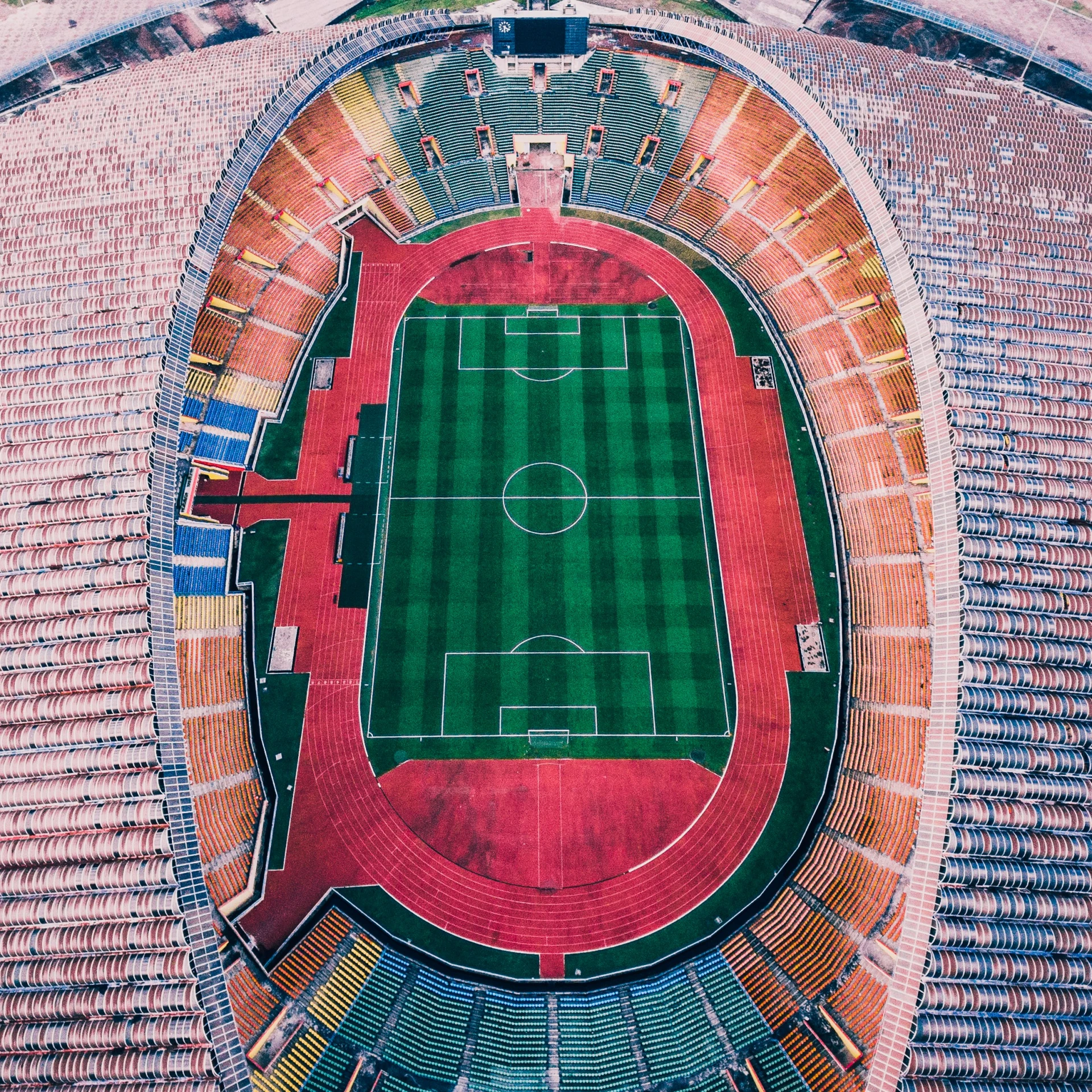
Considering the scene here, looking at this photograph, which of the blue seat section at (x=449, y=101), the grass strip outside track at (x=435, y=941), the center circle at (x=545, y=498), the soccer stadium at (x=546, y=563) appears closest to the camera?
the soccer stadium at (x=546, y=563)

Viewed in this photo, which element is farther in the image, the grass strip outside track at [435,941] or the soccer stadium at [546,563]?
the grass strip outside track at [435,941]

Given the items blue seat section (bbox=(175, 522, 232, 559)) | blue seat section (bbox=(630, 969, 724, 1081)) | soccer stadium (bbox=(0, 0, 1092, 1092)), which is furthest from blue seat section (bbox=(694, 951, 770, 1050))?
blue seat section (bbox=(175, 522, 232, 559))

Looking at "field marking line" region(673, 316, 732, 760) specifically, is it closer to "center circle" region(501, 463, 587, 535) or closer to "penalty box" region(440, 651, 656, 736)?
"penalty box" region(440, 651, 656, 736)

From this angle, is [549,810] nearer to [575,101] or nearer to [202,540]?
[202,540]

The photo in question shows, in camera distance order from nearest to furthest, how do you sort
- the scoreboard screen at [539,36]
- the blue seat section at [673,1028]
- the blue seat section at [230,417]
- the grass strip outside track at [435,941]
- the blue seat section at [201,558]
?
the blue seat section at [673,1028], the grass strip outside track at [435,941], the blue seat section at [201,558], the blue seat section at [230,417], the scoreboard screen at [539,36]

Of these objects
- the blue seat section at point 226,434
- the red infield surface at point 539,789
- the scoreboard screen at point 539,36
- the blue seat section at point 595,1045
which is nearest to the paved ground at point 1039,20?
the scoreboard screen at point 539,36

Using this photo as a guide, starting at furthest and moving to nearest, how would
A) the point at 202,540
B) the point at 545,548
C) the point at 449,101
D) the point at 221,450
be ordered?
the point at 449,101, the point at 221,450, the point at 545,548, the point at 202,540

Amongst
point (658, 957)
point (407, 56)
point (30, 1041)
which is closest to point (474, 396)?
point (407, 56)

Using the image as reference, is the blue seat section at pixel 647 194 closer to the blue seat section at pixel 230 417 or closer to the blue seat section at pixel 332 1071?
the blue seat section at pixel 230 417

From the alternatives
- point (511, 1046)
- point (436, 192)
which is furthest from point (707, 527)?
point (436, 192)
